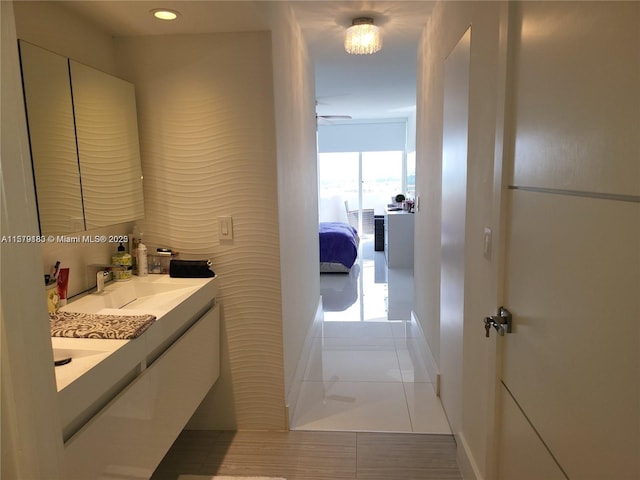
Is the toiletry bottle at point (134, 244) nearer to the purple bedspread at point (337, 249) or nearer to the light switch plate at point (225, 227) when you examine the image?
the light switch plate at point (225, 227)

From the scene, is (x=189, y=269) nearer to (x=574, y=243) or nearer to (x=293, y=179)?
(x=293, y=179)

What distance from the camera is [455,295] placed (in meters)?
2.19

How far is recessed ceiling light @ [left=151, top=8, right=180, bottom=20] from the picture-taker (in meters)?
1.82

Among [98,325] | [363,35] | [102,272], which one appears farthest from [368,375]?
[363,35]

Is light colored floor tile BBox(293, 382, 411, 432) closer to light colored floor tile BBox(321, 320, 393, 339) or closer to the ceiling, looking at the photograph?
light colored floor tile BBox(321, 320, 393, 339)

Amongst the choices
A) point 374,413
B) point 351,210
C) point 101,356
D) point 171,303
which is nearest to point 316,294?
point 374,413

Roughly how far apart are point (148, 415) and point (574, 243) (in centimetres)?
148

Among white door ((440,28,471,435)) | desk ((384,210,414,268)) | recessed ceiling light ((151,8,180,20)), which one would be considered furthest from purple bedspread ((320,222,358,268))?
recessed ceiling light ((151,8,180,20))

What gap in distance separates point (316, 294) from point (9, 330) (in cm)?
338

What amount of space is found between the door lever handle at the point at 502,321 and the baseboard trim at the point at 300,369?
139 cm

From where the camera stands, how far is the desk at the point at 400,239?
20.5ft

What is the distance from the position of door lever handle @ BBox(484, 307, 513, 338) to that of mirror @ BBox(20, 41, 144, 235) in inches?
64.9

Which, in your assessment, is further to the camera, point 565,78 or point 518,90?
point 518,90

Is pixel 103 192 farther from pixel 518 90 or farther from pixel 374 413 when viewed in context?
pixel 374 413
